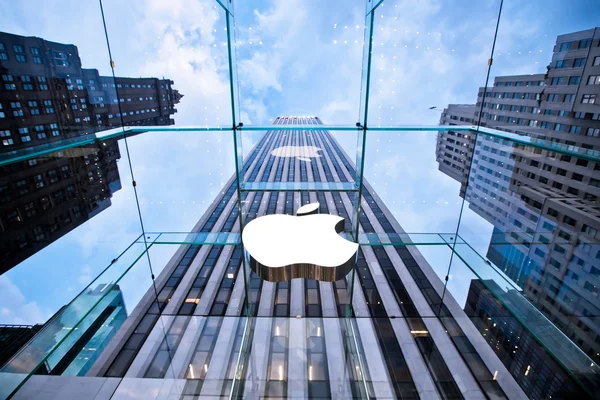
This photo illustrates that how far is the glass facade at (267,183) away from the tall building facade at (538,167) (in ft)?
0.16

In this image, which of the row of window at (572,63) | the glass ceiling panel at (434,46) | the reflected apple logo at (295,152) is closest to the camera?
the glass ceiling panel at (434,46)

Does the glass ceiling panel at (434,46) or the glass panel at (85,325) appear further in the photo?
the glass ceiling panel at (434,46)

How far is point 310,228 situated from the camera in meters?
3.38

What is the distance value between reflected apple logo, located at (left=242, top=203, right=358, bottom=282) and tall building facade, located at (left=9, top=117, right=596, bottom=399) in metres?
0.80

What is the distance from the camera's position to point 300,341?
541cm

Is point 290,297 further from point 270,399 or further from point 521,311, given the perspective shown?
point 521,311

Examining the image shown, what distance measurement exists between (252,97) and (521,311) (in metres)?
4.96

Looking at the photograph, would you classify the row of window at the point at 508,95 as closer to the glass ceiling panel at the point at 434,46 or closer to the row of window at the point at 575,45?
the glass ceiling panel at the point at 434,46

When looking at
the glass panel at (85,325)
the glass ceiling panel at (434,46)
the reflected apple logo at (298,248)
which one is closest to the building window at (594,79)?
the glass ceiling panel at (434,46)

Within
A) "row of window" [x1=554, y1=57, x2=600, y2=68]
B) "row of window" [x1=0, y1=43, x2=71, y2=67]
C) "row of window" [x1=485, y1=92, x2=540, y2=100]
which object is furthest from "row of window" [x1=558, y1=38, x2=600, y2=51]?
"row of window" [x1=0, y1=43, x2=71, y2=67]

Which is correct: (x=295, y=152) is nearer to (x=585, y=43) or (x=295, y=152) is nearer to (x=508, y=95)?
(x=508, y=95)

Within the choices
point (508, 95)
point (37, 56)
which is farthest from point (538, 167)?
point (37, 56)

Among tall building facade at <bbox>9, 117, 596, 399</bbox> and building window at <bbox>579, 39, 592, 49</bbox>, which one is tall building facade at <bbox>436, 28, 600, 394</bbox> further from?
tall building facade at <bbox>9, 117, 596, 399</bbox>

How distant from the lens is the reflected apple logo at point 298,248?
2.77 meters
